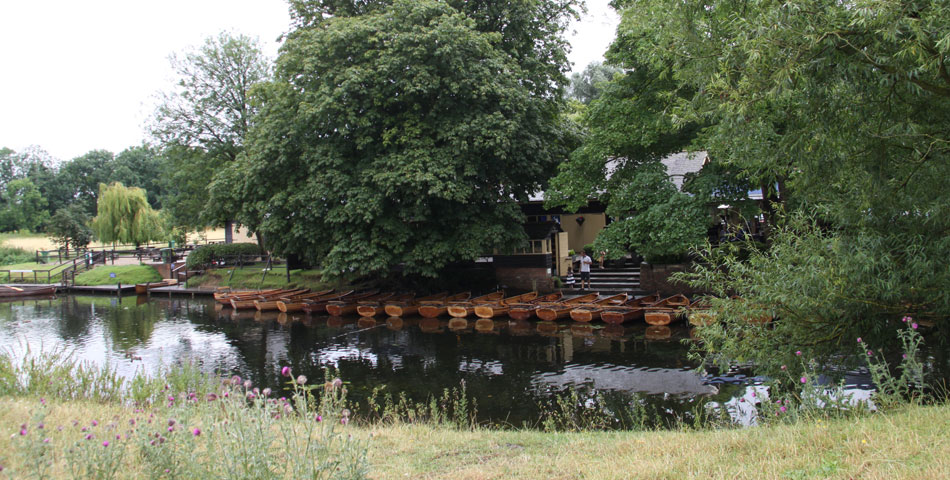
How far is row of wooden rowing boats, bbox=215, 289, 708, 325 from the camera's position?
1770cm

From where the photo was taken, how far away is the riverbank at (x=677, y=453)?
169 inches

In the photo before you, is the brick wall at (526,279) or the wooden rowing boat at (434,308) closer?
the wooden rowing boat at (434,308)

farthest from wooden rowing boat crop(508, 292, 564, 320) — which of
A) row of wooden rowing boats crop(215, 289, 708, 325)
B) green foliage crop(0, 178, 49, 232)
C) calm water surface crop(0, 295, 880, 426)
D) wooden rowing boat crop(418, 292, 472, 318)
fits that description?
green foliage crop(0, 178, 49, 232)

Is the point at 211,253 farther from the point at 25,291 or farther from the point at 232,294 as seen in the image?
the point at 232,294

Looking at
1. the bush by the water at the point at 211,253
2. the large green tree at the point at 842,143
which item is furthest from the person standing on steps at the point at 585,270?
the bush by the water at the point at 211,253

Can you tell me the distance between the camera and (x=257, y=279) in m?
30.3

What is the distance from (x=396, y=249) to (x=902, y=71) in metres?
16.3

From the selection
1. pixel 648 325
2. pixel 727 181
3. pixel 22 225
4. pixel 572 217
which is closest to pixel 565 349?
pixel 648 325

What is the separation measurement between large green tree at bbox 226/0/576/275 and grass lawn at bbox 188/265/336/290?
5806 mm

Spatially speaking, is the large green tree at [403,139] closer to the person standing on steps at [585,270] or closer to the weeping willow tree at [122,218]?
the person standing on steps at [585,270]

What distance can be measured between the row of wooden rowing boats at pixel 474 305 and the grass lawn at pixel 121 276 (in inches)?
453

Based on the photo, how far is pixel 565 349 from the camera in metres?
15.1

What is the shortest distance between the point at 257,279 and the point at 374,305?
11219mm

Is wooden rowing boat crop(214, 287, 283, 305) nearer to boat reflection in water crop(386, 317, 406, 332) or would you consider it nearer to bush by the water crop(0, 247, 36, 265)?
boat reflection in water crop(386, 317, 406, 332)
